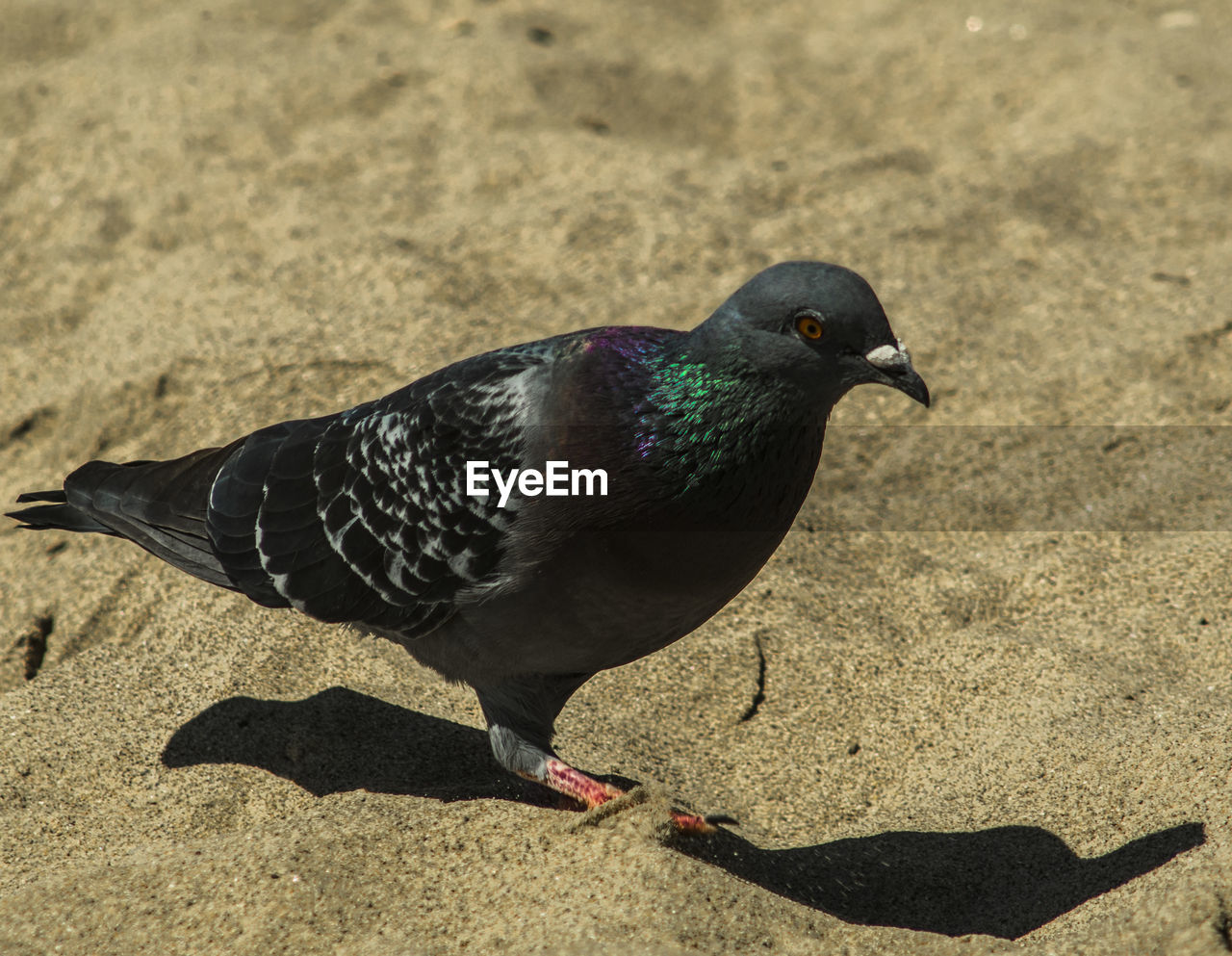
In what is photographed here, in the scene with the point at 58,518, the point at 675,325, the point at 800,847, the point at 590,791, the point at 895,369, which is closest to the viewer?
the point at 895,369

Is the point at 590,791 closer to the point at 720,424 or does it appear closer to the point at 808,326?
the point at 720,424

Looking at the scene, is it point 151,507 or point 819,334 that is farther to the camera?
point 151,507

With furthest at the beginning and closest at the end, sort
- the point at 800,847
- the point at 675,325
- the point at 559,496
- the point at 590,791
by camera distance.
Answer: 1. the point at 675,325
2. the point at 800,847
3. the point at 590,791
4. the point at 559,496

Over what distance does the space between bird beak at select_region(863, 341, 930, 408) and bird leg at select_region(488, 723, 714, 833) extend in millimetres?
1157

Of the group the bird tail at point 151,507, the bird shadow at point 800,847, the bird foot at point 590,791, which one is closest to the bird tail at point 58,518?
the bird tail at point 151,507

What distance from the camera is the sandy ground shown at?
3.16 m

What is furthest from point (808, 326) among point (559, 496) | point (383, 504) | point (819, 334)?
point (383, 504)

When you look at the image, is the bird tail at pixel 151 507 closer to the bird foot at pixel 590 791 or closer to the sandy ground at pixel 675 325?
the sandy ground at pixel 675 325

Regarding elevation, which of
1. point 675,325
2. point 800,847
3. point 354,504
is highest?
point 354,504

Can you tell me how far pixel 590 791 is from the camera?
3281 mm

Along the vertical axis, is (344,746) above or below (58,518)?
below

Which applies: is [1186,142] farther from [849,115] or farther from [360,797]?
[360,797]

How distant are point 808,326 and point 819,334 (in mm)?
30

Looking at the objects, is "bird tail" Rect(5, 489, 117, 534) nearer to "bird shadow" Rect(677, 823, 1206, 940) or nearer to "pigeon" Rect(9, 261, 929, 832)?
"pigeon" Rect(9, 261, 929, 832)
